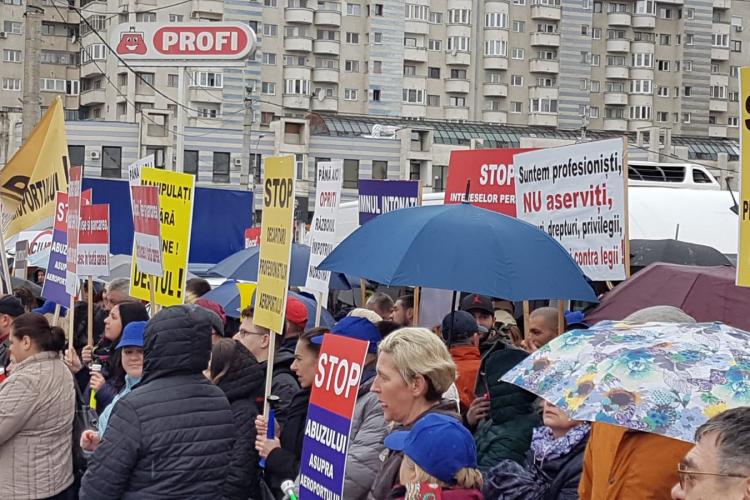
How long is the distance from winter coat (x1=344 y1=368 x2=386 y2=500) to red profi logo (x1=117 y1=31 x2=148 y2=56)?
26.2 metres

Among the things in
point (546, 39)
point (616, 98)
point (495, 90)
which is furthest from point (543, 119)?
point (616, 98)

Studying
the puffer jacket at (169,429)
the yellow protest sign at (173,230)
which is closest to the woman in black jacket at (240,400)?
the puffer jacket at (169,429)

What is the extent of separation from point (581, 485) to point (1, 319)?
5.86 meters

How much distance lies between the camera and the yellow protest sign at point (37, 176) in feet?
42.7

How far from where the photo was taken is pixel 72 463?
6.81m

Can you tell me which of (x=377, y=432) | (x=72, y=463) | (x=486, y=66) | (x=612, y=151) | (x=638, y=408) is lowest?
(x=72, y=463)

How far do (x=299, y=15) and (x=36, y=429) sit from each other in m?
71.9

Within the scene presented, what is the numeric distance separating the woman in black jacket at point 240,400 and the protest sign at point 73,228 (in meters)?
3.99

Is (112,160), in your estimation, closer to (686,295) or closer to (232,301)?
(232,301)

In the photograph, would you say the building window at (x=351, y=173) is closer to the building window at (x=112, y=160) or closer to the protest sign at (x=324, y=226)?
the building window at (x=112, y=160)

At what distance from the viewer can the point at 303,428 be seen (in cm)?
617

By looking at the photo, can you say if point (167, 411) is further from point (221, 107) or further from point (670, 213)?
point (221, 107)

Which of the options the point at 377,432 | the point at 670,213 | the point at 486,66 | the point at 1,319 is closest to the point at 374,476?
the point at 377,432

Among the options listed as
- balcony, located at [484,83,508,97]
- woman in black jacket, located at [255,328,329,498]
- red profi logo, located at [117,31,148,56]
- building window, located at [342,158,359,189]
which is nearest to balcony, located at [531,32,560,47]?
balcony, located at [484,83,508,97]
